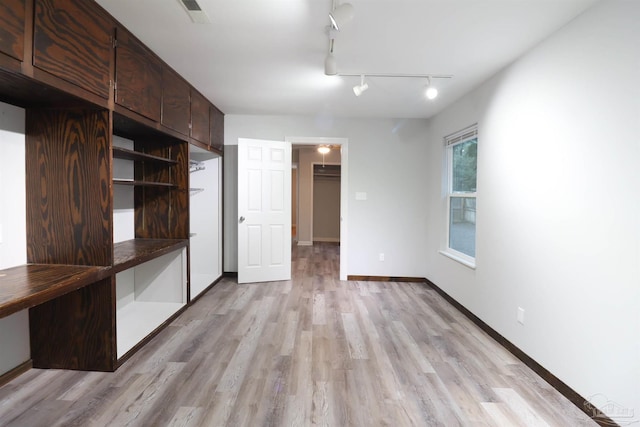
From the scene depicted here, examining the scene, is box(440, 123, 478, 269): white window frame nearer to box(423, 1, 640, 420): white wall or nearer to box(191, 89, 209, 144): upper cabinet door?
box(423, 1, 640, 420): white wall

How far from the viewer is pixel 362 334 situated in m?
2.77

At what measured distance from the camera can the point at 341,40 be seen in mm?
2240

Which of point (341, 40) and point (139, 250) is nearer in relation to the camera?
point (341, 40)

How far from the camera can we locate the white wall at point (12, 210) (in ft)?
6.23

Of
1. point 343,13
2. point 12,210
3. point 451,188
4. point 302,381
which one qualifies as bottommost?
point 302,381

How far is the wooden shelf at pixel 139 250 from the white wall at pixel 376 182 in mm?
1434

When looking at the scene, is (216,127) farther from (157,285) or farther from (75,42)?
(75,42)

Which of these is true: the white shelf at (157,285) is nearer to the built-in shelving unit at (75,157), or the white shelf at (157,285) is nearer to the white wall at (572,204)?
the built-in shelving unit at (75,157)

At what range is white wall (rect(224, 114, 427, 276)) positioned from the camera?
4430 mm

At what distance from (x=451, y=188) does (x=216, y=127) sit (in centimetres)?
312

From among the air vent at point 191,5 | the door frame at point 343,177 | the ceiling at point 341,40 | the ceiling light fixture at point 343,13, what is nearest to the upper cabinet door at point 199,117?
the ceiling at point 341,40

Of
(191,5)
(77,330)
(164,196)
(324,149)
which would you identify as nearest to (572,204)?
(191,5)

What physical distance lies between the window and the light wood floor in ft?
2.81

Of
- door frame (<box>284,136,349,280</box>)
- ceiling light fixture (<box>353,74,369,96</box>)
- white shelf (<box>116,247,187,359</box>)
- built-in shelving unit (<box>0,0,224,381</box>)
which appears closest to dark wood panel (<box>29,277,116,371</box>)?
built-in shelving unit (<box>0,0,224,381</box>)
